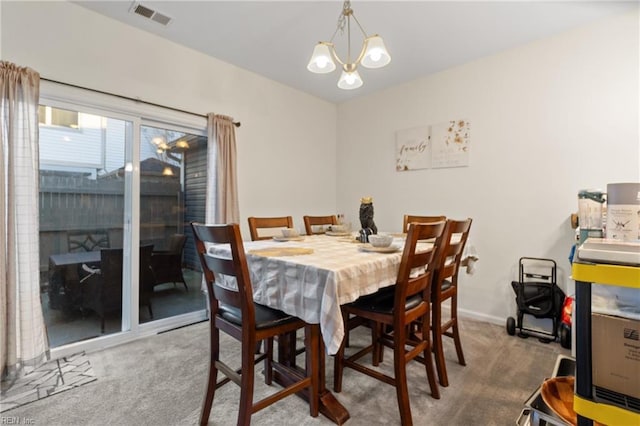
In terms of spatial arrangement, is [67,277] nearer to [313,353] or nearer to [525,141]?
[313,353]

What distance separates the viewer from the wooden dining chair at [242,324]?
125 cm

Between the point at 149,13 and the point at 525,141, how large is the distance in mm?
3399

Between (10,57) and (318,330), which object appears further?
(10,57)

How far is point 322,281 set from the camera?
1.24 m

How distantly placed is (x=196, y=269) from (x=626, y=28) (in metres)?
4.20

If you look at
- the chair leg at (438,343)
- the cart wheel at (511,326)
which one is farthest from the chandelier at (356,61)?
the cart wheel at (511,326)

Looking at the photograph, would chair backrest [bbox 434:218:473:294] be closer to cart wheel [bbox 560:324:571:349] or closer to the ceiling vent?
cart wheel [bbox 560:324:571:349]

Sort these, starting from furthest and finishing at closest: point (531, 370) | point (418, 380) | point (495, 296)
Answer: point (495, 296) < point (531, 370) < point (418, 380)

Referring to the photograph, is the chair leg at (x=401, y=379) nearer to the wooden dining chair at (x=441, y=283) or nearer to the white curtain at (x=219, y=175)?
the wooden dining chair at (x=441, y=283)

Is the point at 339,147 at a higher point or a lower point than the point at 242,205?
higher

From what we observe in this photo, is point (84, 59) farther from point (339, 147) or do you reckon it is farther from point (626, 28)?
point (626, 28)

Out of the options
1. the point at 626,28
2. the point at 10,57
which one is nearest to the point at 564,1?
the point at 626,28

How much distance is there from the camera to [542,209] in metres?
2.68

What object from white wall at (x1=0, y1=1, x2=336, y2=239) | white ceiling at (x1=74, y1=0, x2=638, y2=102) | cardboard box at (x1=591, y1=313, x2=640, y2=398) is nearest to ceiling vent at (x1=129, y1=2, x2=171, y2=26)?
white ceiling at (x1=74, y1=0, x2=638, y2=102)
